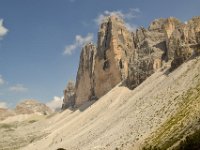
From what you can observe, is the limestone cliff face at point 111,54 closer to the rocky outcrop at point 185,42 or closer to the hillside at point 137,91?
the hillside at point 137,91

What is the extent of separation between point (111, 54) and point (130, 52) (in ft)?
22.6

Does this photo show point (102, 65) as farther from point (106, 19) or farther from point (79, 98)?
point (79, 98)

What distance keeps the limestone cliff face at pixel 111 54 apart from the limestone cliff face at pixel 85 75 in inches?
545

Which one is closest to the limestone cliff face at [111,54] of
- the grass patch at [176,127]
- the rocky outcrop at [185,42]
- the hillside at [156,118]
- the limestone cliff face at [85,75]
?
the limestone cliff face at [85,75]

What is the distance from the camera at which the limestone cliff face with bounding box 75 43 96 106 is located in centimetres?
15719

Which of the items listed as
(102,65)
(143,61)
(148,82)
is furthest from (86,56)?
(148,82)

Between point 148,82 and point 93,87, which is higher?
point 93,87

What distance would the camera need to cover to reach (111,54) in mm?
133000

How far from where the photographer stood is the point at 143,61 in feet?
351

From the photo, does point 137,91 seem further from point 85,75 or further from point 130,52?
point 85,75

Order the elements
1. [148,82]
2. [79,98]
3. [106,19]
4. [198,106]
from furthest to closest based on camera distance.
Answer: [79,98] → [106,19] → [148,82] → [198,106]

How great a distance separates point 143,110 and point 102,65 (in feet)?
227

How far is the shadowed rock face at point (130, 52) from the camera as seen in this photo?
9588cm

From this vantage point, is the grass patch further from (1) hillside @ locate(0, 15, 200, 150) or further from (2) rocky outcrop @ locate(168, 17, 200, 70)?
(2) rocky outcrop @ locate(168, 17, 200, 70)
